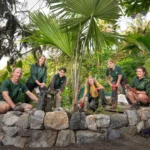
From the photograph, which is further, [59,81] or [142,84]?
[59,81]

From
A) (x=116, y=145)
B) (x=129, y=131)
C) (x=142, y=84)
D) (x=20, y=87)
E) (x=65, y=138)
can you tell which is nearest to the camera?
(x=116, y=145)

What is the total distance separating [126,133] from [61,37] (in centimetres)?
210

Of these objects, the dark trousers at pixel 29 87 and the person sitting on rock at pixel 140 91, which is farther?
the dark trousers at pixel 29 87

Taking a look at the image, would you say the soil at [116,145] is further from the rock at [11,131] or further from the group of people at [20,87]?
the group of people at [20,87]

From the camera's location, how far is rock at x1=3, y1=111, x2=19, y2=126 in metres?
4.00

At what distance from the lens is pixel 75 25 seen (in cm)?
429

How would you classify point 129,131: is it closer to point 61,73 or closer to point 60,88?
point 60,88

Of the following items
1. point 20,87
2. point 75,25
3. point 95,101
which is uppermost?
point 75,25

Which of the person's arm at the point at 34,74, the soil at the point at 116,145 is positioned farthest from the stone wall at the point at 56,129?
the person's arm at the point at 34,74

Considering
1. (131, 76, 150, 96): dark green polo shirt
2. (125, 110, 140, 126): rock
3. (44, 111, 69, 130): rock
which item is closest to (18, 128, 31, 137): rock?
(44, 111, 69, 130): rock

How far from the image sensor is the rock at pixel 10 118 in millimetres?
3996

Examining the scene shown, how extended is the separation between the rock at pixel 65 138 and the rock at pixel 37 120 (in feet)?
1.18

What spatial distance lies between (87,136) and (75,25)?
1986 millimetres

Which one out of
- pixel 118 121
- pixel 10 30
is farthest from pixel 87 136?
pixel 10 30
